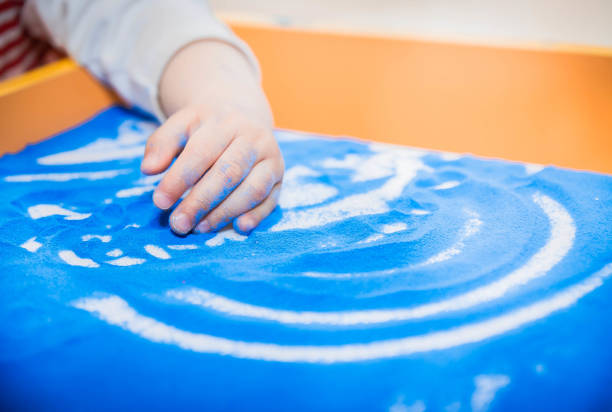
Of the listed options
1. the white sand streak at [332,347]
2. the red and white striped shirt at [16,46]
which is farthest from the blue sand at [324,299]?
the red and white striped shirt at [16,46]

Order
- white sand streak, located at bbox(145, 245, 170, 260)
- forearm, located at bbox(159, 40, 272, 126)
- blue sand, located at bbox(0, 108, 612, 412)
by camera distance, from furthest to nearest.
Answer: forearm, located at bbox(159, 40, 272, 126) → white sand streak, located at bbox(145, 245, 170, 260) → blue sand, located at bbox(0, 108, 612, 412)

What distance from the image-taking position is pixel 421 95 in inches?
27.8

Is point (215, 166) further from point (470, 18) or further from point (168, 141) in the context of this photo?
point (470, 18)

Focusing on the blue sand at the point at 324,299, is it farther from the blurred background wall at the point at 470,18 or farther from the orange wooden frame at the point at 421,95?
the blurred background wall at the point at 470,18

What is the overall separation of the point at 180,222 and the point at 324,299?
0.43ft

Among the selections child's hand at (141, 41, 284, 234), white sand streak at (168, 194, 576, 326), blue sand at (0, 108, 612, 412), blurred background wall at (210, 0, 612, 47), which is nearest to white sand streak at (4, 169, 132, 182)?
blue sand at (0, 108, 612, 412)

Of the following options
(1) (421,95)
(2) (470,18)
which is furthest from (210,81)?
(2) (470,18)

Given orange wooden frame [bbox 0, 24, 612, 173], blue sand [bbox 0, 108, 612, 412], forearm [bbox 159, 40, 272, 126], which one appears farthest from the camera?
orange wooden frame [bbox 0, 24, 612, 173]

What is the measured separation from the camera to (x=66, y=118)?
0.60 meters

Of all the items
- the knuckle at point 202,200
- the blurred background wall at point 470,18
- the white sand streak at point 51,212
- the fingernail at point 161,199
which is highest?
the blurred background wall at point 470,18

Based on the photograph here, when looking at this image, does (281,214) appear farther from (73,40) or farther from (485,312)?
(73,40)

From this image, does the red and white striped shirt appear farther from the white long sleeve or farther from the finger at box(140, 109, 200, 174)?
the finger at box(140, 109, 200, 174)

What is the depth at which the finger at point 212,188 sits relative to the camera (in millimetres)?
352

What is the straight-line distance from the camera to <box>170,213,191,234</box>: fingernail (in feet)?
1.16
